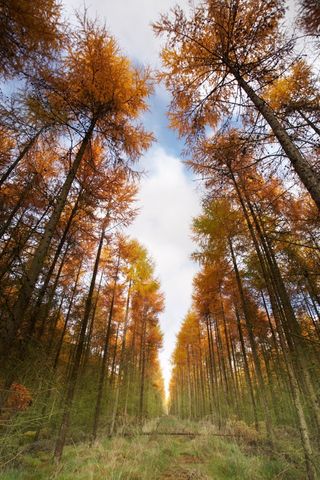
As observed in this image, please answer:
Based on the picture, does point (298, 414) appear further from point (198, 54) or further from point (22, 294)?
point (198, 54)

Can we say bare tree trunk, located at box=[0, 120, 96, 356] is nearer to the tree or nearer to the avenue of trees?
the avenue of trees

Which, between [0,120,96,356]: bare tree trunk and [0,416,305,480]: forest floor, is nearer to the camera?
[0,120,96,356]: bare tree trunk

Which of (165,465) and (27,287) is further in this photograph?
(165,465)

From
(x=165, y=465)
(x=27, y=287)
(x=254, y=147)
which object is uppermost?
(x=254, y=147)

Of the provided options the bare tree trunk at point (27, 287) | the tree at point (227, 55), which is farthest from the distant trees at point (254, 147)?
the bare tree trunk at point (27, 287)

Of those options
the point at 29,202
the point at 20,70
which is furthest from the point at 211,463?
the point at 20,70

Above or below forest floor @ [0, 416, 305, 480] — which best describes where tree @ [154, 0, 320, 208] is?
above

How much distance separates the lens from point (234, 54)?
5.65m

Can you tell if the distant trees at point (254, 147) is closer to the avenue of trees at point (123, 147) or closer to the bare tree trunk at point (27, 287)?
the avenue of trees at point (123, 147)

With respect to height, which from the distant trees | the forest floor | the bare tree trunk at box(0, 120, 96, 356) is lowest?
the forest floor

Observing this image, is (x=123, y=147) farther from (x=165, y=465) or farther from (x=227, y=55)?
(x=165, y=465)

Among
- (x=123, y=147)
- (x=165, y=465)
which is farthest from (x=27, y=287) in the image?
(x=165, y=465)

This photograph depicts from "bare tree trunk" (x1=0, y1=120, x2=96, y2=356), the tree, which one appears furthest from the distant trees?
"bare tree trunk" (x1=0, y1=120, x2=96, y2=356)

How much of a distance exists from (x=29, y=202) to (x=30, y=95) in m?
3.63
